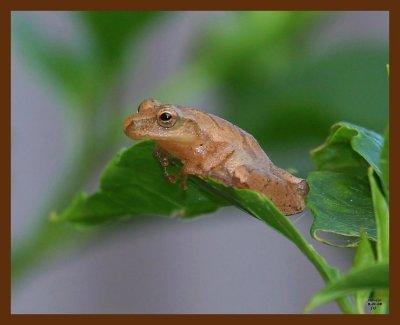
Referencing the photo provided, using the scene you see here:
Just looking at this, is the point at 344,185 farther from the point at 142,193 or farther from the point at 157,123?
the point at 157,123

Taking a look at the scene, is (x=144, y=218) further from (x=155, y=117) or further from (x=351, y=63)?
(x=351, y=63)

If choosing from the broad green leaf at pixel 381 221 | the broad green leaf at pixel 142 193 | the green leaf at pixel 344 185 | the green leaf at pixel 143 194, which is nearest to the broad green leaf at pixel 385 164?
the broad green leaf at pixel 381 221

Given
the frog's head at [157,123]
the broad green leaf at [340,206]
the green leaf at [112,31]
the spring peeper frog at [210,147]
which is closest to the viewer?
the broad green leaf at [340,206]

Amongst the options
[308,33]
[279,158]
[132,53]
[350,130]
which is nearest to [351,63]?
[308,33]

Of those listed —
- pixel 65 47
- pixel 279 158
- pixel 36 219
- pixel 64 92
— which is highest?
pixel 65 47

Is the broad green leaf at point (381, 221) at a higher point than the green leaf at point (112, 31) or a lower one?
lower

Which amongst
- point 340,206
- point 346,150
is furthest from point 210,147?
point 340,206

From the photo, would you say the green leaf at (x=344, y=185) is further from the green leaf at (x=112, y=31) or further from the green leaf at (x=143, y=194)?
the green leaf at (x=112, y=31)
